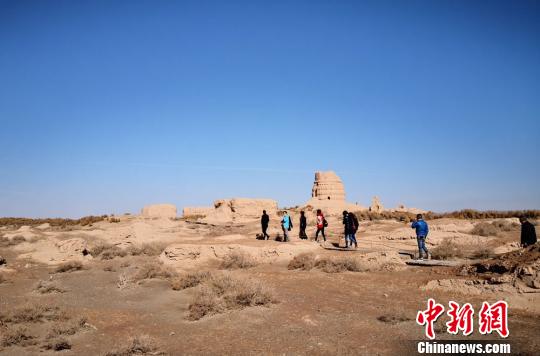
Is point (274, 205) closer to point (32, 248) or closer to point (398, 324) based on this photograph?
point (32, 248)

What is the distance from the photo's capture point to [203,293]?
9.20 meters

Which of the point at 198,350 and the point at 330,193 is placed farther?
the point at 330,193

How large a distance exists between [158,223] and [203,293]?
78.8 ft

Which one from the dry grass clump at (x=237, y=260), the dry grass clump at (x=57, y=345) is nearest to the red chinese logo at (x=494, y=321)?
the dry grass clump at (x=57, y=345)

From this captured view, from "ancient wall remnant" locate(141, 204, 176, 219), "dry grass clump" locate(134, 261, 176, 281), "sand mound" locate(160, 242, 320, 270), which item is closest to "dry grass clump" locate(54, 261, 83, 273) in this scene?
"sand mound" locate(160, 242, 320, 270)

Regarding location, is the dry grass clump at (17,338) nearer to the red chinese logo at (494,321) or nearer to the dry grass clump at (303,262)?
the red chinese logo at (494,321)

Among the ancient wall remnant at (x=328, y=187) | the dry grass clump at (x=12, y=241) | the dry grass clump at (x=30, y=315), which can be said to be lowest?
the dry grass clump at (x=30, y=315)

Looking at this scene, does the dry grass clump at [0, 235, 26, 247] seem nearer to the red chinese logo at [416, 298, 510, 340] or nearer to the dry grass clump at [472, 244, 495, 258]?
the red chinese logo at [416, 298, 510, 340]

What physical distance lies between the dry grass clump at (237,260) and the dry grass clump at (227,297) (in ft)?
13.3

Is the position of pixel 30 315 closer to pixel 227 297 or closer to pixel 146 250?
pixel 227 297

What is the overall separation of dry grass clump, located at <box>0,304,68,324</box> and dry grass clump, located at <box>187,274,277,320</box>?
284 cm

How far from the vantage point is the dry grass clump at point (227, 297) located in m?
8.36

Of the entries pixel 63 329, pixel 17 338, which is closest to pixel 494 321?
pixel 63 329

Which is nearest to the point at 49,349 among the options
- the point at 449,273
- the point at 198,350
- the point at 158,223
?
the point at 198,350
